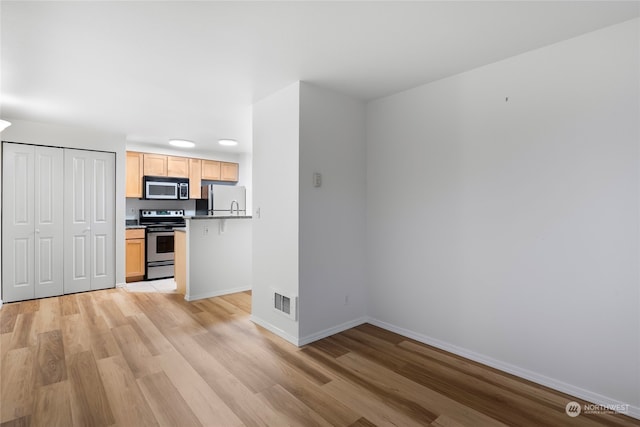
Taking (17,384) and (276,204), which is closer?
(17,384)

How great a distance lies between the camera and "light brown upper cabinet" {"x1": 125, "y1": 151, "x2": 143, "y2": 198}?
18.2 ft

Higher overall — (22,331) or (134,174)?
(134,174)

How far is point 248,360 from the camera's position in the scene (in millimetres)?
2625

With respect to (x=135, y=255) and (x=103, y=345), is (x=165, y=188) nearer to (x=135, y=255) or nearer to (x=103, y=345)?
(x=135, y=255)

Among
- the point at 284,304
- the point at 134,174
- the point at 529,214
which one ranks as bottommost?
the point at 284,304

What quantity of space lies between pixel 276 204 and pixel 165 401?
72.1 inches

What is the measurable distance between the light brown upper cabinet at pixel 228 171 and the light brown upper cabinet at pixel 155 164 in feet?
3.68

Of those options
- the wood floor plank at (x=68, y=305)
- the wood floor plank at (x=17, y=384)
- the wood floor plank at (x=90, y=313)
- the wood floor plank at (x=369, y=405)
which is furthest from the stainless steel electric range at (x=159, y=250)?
the wood floor plank at (x=369, y=405)

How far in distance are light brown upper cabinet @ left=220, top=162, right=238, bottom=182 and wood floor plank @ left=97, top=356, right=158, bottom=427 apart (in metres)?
4.54

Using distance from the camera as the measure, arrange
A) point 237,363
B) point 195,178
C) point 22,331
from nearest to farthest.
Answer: point 237,363
point 22,331
point 195,178

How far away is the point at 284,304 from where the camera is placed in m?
3.09

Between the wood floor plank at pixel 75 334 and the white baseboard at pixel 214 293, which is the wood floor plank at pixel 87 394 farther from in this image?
the white baseboard at pixel 214 293

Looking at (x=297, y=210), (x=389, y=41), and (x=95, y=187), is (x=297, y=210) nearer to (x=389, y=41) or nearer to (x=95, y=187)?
(x=389, y=41)

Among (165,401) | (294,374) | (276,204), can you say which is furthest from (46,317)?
(294,374)
